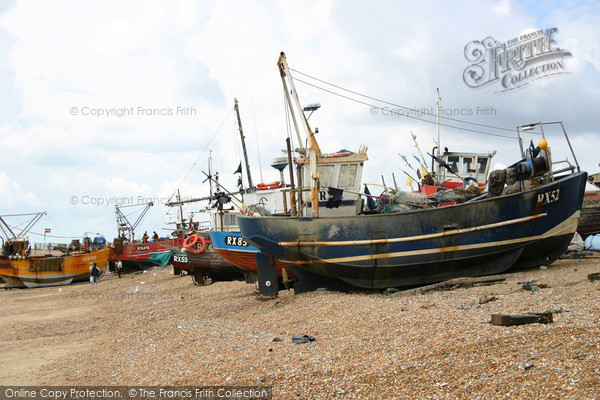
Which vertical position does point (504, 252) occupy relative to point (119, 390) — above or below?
above

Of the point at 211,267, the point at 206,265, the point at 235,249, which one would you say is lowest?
the point at 211,267

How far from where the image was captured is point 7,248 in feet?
108

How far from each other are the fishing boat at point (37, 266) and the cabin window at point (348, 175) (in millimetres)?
24549

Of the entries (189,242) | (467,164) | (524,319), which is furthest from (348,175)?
(189,242)

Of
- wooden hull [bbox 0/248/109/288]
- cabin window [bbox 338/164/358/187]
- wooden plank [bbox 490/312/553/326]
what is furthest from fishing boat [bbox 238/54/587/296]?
wooden hull [bbox 0/248/109/288]

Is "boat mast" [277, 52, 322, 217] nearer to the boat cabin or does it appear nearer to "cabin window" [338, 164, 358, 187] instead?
"cabin window" [338, 164, 358, 187]

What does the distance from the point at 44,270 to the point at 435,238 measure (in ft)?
92.3

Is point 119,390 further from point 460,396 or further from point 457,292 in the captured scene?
point 457,292

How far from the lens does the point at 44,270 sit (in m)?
31.1

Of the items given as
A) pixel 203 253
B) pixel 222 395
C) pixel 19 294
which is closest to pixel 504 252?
pixel 222 395

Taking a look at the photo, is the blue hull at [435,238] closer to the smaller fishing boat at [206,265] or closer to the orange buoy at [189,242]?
the orange buoy at [189,242]

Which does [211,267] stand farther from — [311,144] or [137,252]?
[137,252]

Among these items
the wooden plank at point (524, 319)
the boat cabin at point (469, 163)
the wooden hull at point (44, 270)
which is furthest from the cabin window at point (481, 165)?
the wooden hull at point (44, 270)

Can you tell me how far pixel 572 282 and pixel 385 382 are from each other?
552 centimetres
